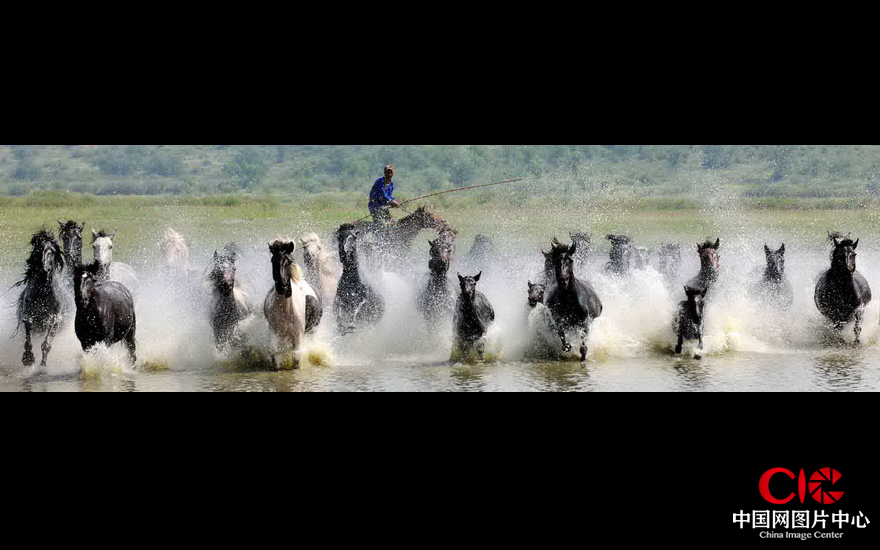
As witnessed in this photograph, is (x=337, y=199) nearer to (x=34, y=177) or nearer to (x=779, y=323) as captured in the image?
(x=34, y=177)

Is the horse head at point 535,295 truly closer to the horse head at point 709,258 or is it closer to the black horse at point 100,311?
the horse head at point 709,258

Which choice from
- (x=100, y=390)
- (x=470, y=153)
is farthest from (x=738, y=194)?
(x=100, y=390)

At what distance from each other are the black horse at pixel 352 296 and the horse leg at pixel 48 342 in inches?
124

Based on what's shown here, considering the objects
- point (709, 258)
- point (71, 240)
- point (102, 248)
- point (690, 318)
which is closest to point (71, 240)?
point (71, 240)

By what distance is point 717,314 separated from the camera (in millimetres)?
12672

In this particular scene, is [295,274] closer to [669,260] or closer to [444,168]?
[669,260]

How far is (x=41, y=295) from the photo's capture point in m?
11.5

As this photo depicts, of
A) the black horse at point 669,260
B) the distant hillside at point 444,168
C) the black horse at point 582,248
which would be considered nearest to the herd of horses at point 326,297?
the black horse at point 582,248

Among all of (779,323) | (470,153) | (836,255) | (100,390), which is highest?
(470,153)

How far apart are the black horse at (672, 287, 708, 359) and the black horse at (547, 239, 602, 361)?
0.98 m

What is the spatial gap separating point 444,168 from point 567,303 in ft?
100

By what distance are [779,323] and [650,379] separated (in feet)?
10.5

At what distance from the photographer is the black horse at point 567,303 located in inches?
457

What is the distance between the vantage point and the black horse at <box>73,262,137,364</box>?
1053 centimetres
